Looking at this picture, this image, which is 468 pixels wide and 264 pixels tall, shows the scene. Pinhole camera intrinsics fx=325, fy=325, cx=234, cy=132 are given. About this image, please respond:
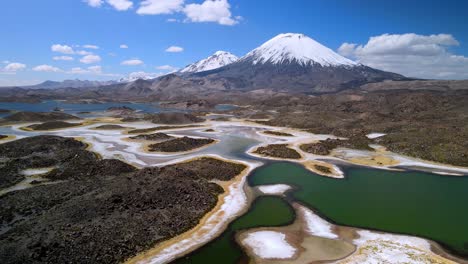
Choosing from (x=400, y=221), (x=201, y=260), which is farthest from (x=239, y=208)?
(x=400, y=221)

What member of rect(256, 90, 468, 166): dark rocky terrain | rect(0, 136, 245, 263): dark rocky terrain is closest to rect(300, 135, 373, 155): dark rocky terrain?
rect(256, 90, 468, 166): dark rocky terrain

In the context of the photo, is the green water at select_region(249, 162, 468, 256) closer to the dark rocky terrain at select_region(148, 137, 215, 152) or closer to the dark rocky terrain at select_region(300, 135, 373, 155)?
the dark rocky terrain at select_region(300, 135, 373, 155)

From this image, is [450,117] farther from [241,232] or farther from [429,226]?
[241,232]

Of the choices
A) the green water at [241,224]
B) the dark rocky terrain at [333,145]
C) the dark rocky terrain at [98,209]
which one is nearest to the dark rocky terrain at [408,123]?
the dark rocky terrain at [333,145]

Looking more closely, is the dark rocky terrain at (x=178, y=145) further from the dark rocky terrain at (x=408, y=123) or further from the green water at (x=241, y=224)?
the dark rocky terrain at (x=408, y=123)

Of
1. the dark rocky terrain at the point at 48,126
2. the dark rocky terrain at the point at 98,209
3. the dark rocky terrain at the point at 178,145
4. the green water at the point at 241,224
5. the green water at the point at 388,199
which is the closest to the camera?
the dark rocky terrain at the point at 98,209

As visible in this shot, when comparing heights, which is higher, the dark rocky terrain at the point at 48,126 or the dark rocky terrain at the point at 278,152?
the dark rocky terrain at the point at 48,126
